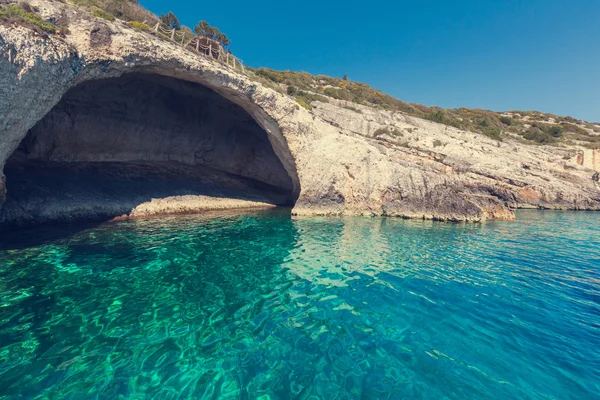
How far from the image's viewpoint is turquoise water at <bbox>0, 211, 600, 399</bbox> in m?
4.62

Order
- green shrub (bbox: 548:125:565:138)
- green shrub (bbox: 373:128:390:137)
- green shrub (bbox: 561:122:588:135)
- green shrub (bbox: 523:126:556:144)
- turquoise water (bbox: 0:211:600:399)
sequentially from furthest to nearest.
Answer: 1. green shrub (bbox: 561:122:588:135)
2. green shrub (bbox: 548:125:565:138)
3. green shrub (bbox: 523:126:556:144)
4. green shrub (bbox: 373:128:390:137)
5. turquoise water (bbox: 0:211:600:399)

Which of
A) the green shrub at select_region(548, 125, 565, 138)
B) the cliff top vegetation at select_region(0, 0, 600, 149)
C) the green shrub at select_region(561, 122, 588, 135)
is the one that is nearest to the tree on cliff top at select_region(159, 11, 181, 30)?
the cliff top vegetation at select_region(0, 0, 600, 149)

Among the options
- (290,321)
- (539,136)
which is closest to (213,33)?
(290,321)

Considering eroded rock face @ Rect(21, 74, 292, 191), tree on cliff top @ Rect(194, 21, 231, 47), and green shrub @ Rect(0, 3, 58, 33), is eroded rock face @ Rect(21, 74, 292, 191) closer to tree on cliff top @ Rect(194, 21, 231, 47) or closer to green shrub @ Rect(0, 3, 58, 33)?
green shrub @ Rect(0, 3, 58, 33)

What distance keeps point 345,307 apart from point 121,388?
4934 millimetres

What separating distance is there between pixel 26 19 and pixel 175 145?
505 inches

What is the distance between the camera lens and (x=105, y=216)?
17.0m

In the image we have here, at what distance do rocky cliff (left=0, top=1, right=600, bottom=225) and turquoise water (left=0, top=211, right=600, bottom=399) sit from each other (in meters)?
5.70

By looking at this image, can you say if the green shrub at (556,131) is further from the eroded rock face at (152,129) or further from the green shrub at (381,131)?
the eroded rock face at (152,129)

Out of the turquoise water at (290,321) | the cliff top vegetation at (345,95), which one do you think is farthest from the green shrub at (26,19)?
the turquoise water at (290,321)

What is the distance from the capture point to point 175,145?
918 inches

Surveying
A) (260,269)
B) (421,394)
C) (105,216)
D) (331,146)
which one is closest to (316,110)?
(331,146)

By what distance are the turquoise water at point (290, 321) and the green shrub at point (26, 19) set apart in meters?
8.66

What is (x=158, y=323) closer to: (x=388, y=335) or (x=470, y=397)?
(x=388, y=335)
